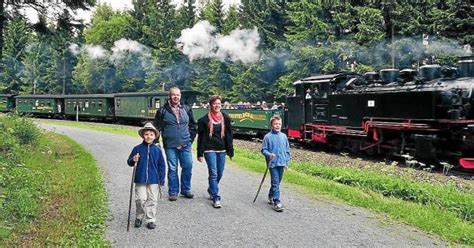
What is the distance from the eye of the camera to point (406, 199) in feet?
30.0

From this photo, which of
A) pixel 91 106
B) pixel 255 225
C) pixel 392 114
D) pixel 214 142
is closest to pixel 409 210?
pixel 255 225

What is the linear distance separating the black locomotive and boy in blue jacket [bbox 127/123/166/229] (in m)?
8.99

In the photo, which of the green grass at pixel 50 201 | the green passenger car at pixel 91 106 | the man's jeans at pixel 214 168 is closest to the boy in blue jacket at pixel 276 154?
the man's jeans at pixel 214 168

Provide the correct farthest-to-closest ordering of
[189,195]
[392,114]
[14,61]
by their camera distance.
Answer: [14,61], [392,114], [189,195]

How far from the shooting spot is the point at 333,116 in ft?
57.2

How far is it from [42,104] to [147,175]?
4299cm

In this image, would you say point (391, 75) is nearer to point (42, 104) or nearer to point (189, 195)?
point (189, 195)

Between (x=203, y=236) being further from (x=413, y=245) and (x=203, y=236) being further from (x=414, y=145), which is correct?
(x=414, y=145)

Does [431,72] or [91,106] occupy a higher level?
[431,72]

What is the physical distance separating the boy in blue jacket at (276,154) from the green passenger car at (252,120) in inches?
561

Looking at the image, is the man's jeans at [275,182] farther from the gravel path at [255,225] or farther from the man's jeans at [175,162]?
the man's jeans at [175,162]

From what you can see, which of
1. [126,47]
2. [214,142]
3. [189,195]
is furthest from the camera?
[126,47]

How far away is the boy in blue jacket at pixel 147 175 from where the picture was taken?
20.5 ft

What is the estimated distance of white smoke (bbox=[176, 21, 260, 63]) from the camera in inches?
1528
